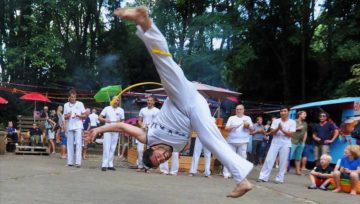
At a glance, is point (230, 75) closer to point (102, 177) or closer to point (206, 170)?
point (206, 170)

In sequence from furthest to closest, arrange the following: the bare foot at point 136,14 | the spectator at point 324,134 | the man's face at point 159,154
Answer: the spectator at point 324,134
the man's face at point 159,154
the bare foot at point 136,14

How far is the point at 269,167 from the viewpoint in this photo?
10984 millimetres

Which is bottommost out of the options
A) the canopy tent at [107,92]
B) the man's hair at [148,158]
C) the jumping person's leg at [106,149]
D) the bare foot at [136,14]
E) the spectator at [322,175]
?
the spectator at [322,175]

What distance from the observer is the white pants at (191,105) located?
545 centimetres

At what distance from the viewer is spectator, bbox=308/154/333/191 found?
1015cm

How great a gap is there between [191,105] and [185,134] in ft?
1.38

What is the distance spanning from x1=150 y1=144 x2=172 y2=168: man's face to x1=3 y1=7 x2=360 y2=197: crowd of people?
0.01 metres

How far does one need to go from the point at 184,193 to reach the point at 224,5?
19291 millimetres

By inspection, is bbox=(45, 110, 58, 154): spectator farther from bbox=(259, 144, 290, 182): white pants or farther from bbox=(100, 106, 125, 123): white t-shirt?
bbox=(259, 144, 290, 182): white pants

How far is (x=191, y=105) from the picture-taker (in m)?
5.59

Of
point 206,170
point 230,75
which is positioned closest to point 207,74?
point 230,75

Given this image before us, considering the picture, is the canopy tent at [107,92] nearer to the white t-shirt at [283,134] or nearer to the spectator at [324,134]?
the spectator at [324,134]

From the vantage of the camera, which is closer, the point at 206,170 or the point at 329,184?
the point at 329,184

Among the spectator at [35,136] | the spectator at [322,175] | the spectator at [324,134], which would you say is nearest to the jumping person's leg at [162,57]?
the spectator at [322,175]
